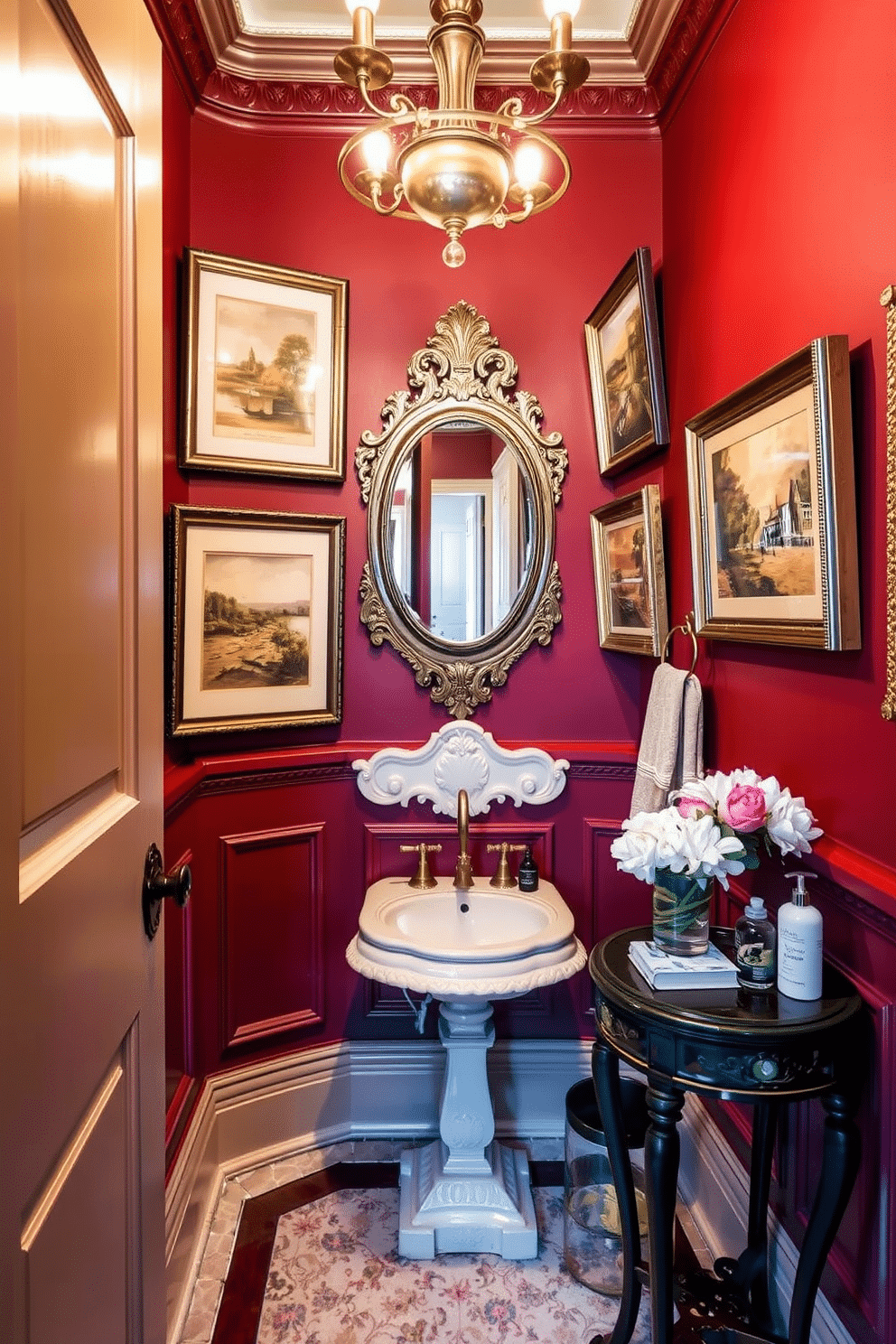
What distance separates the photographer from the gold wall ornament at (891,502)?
3.79ft

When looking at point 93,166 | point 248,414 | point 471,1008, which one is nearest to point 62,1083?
point 93,166

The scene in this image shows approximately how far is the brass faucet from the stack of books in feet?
2.86

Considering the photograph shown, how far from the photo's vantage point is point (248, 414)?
2.23 metres

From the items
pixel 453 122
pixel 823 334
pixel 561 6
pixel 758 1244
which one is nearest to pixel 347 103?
pixel 453 122

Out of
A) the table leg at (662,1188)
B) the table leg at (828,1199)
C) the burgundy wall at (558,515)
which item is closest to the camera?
the table leg at (828,1199)

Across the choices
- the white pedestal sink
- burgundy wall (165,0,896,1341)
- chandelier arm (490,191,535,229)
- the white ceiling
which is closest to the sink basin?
the white pedestal sink

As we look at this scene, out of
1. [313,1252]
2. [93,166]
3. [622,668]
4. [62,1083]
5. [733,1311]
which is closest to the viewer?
[62,1083]

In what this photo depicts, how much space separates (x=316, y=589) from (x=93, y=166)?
1.47 m

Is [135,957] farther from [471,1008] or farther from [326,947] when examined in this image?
[326,947]

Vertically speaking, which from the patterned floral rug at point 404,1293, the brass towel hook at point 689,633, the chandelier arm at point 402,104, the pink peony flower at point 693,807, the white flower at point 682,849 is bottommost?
the patterned floral rug at point 404,1293

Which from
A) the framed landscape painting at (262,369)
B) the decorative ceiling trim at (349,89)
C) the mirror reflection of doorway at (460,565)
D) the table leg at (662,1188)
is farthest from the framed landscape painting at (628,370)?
the table leg at (662,1188)

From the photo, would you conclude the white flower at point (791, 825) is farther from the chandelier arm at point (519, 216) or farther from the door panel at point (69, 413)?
the chandelier arm at point (519, 216)

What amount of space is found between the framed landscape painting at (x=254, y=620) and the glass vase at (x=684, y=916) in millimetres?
1203

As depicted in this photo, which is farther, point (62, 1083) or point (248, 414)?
point (248, 414)
